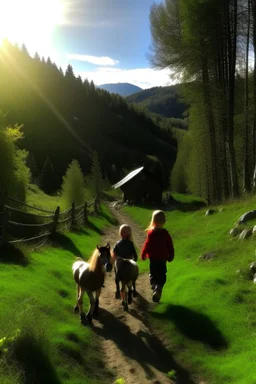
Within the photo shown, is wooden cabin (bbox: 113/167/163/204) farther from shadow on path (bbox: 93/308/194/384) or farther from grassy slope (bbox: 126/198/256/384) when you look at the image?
shadow on path (bbox: 93/308/194/384)

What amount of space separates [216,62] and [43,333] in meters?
22.9

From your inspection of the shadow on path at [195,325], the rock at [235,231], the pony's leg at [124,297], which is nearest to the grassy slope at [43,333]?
the pony's leg at [124,297]

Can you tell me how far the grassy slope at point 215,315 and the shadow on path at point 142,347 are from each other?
0.72 ft

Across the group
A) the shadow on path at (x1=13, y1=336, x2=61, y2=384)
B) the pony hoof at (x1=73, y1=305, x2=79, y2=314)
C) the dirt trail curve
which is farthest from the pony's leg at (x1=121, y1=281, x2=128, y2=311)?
the shadow on path at (x1=13, y1=336, x2=61, y2=384)

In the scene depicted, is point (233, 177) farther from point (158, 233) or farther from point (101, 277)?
point (101, 277)

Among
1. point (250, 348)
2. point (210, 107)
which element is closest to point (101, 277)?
point (250, 348)

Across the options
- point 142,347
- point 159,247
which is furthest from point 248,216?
point 142,347

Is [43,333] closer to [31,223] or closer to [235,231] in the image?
[235,231]

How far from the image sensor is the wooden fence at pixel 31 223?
11.9 m

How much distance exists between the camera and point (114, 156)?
170750 millimetres

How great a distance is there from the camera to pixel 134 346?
688cm

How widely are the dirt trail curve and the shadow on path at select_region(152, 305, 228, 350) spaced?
0.50 m

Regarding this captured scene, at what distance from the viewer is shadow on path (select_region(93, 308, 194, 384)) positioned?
6176 mm

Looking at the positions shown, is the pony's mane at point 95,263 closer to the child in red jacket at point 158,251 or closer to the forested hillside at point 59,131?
the child in red jacket at point 158,251
